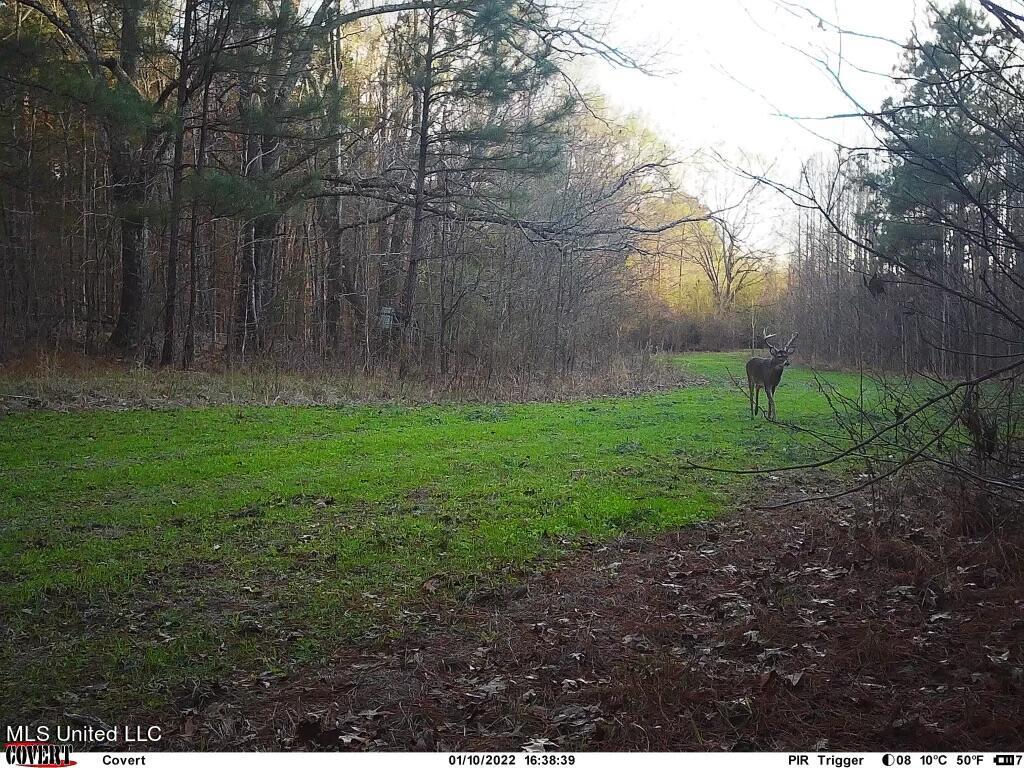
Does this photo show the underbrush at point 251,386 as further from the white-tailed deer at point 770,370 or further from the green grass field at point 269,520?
the white-tailed deer at point 770,370

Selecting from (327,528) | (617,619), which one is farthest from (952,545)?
(327,528)

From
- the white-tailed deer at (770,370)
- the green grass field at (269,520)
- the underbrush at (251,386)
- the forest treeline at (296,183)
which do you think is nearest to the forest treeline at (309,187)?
the forest treeline at (296,183)

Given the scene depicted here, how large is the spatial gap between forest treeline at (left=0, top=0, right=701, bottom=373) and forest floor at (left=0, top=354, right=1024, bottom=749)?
10655 mm

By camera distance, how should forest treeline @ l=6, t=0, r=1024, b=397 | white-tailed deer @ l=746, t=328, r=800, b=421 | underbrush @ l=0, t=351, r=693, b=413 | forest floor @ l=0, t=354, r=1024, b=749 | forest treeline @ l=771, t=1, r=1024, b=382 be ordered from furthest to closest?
forest treeline @ l=6, t=0, r=1024, b=397 < white-tailed deer @ l=746, t=328, r=800, b=421 < underbrush @ l=0, t=351, r=693, b=413 < forest treeline @ l=771, t=1, r=1024, b=382 < forest floor @ l=0, t=354, r=1024, b=749

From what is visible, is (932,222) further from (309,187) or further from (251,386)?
(309,187)

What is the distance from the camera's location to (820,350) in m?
31.8

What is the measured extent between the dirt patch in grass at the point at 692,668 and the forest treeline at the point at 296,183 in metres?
13.8

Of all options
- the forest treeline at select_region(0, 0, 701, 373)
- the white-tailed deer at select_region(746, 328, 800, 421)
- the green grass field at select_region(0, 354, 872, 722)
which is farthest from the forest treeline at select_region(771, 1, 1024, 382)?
the forest treeline at select_region(0, 0, 701, 373)

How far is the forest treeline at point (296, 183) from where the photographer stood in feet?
56.5

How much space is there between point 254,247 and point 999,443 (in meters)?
18.0

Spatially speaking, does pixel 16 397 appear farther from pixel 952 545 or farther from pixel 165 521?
pixel 952 545

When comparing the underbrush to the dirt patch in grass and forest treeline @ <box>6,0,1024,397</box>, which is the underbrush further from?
the dirt patch in grass

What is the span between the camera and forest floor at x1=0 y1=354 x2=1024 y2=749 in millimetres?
3348

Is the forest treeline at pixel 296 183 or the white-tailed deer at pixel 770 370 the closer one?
the white-tailed deer at pixel 770 370
